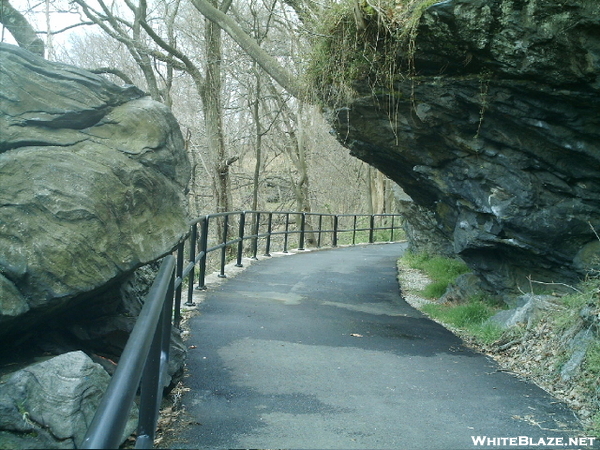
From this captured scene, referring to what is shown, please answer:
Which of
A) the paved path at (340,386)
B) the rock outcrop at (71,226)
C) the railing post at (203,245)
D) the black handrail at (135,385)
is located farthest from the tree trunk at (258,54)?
the black handrail at (135,385)

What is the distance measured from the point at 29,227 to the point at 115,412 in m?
2.22

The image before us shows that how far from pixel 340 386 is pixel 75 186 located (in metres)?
2.67

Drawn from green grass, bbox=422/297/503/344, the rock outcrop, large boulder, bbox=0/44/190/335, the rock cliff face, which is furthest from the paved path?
the rock cliff face

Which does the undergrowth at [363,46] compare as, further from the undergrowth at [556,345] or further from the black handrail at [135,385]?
the black handrail at [135,385]

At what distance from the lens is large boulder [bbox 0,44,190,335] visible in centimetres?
334

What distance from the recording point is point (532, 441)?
3.99 metres

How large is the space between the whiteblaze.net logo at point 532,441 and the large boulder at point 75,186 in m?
2.35

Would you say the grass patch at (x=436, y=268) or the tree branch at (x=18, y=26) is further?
the grass patch at (x=436, y=268)

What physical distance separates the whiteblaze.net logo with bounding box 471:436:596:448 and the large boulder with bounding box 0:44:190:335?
2351 mm

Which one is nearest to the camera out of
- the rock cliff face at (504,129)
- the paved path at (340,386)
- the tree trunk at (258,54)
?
the paved path at (340,386)

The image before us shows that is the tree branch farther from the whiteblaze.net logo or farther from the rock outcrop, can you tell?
the whiteblaze.net logo

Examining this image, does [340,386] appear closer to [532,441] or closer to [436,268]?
[532,441]

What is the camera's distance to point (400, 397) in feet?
16.2

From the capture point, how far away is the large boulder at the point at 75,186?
3.34 metres
